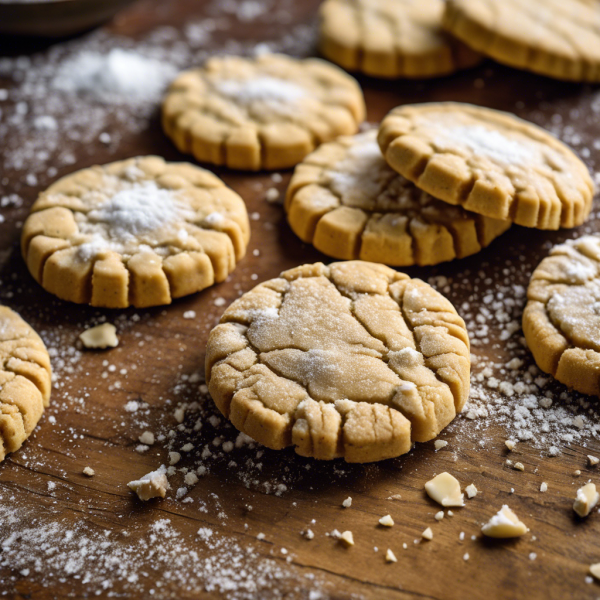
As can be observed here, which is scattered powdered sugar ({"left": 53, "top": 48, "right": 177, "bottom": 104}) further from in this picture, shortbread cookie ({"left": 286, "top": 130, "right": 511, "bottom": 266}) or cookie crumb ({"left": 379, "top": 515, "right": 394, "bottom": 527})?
cookie crumb ({"left": 379, "top": 515, "right": 394, "bottom": 527})

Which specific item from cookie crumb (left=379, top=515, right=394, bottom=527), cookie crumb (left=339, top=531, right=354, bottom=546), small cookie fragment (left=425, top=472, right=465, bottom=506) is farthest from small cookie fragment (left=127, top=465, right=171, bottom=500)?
small cookie fragment (left=425, top=472, right=465, bottom=506)

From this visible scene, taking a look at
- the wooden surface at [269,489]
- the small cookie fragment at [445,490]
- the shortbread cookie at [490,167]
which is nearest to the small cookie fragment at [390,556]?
the wooden surface at [269,489]

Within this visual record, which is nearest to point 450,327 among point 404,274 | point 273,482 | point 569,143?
point 404,274

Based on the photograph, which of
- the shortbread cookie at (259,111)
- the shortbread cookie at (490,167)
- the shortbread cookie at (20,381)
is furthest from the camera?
the shortbread cookie at (259,111)

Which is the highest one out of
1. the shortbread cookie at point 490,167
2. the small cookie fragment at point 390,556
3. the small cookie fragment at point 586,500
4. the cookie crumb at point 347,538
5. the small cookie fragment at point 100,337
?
the shortbread cookie at point 490,167

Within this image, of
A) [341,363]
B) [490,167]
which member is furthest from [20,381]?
[490,167]

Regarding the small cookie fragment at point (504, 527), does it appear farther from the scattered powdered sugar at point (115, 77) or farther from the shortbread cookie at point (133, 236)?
the scattered powdered sugar at point (115, 77)

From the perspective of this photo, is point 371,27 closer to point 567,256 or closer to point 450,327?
point 567,256
